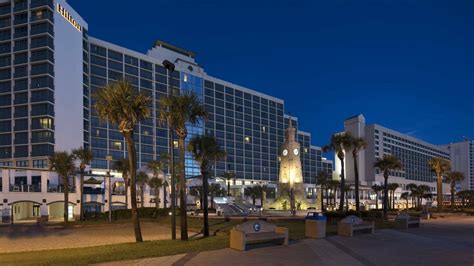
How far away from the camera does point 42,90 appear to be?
80000 millimetres

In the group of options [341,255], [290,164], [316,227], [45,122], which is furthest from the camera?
[45,122]

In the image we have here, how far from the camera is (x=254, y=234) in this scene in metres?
16.8

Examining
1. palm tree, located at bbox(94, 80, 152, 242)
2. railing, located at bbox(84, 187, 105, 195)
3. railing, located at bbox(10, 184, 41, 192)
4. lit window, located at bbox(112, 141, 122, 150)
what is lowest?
railing, located at bbox(84, 187, 105, 195)

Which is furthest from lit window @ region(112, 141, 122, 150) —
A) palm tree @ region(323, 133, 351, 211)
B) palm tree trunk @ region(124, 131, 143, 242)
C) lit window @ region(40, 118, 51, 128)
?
palm tree trunk @ region(124, 131, 143, 242)

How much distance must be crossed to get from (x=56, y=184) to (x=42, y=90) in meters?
19.7

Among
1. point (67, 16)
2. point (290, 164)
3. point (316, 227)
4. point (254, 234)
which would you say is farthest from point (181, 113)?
point (67, 16)

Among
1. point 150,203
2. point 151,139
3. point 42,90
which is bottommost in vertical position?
point 150,203

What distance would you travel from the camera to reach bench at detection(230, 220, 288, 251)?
16281 millimetres

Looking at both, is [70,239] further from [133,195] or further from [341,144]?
[341,144]

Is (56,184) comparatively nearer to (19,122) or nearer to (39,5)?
(19,122)

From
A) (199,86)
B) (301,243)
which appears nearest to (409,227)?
(301,243)

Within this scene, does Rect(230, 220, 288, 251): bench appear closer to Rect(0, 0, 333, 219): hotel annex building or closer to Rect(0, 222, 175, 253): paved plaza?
Rect(0, 222, 175, 253): paved plaza

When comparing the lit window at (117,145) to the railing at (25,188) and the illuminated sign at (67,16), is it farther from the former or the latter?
the railing at (25,188)

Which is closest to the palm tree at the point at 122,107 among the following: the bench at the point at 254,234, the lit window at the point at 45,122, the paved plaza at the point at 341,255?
the bench at the point at 254,234
